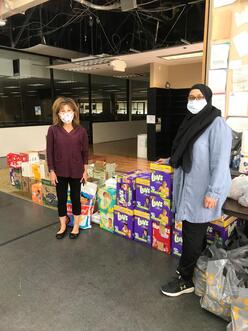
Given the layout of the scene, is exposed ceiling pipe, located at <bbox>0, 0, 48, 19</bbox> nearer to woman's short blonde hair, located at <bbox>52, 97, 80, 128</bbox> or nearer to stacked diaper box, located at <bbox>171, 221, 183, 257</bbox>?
woman's short blonde hair, located at <bbox>52, 97, 80, 128</bbox>

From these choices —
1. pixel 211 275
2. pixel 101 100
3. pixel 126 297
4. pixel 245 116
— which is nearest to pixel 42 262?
pixel 126 297

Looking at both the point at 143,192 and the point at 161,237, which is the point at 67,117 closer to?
the point at 143,192

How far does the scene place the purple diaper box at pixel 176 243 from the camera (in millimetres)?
2381

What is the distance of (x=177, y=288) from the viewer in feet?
6.30

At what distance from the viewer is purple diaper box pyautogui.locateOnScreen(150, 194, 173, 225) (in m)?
2.37

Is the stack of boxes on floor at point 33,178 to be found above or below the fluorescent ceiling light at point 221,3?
below

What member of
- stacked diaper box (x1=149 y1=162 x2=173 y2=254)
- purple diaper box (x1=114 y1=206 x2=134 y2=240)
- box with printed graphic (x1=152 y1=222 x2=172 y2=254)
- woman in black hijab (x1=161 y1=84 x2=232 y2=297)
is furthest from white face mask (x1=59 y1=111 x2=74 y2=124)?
box with printed graphic (x1=152 y1=222 x2=172 y2=254)

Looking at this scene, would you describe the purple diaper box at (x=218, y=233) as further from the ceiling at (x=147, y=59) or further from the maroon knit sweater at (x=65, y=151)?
the ceiling at (x=147, y=59)

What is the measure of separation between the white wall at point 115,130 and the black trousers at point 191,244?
27.1 ft

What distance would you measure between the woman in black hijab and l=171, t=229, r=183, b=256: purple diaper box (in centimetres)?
51

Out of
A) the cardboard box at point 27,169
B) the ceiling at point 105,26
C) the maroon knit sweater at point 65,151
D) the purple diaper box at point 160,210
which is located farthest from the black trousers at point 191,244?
the ceiling at point 105,26

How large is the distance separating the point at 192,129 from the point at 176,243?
4.00 ft

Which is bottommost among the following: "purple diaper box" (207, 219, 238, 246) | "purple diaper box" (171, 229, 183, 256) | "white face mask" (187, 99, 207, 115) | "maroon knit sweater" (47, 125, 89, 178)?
"purple diaper box" (171, 229, 183, 256)

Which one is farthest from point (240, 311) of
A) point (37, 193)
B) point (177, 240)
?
point (37, 193)
